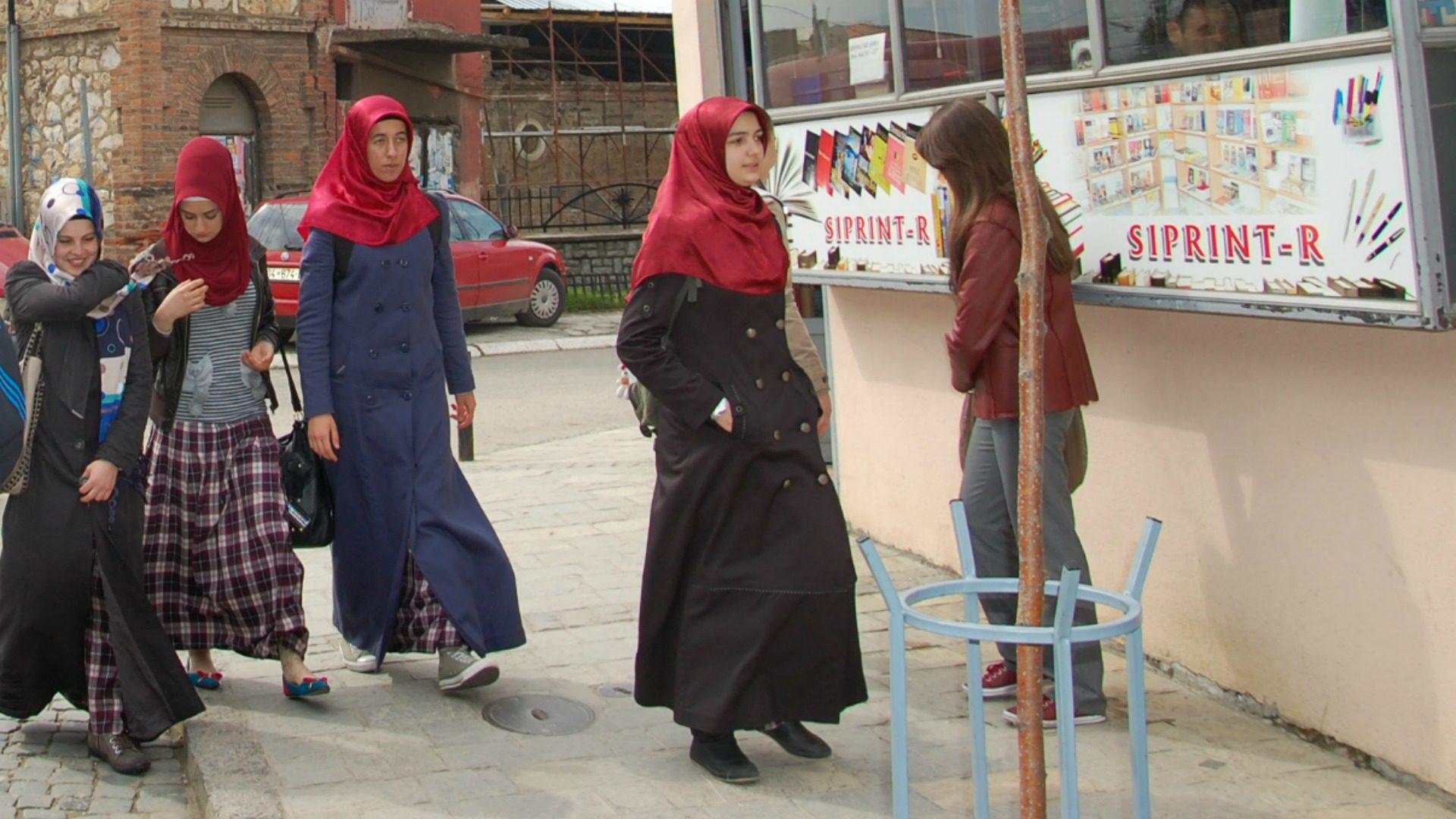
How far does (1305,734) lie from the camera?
465 centimetres

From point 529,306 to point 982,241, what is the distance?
16.4 metres

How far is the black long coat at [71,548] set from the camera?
4.83 m

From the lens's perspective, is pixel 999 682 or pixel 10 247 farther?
pixel 10 247

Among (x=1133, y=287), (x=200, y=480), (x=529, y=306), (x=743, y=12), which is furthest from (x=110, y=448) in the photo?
(x=529, y=306)

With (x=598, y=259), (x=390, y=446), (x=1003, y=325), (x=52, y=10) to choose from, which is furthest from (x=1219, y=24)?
(x=598, y=259)

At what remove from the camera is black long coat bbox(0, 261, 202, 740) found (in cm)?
483

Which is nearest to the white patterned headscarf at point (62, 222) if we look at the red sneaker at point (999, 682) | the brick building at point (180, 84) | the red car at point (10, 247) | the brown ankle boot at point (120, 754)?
the brown ankle boot at point (120, 754)

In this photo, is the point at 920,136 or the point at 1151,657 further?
the point at 1151,657

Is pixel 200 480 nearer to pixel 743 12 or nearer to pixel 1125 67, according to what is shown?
pixel 1125 67

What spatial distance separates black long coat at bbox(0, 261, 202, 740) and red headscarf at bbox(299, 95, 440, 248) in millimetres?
669

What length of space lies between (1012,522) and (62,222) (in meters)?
2.83

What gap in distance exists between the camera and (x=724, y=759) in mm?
4555

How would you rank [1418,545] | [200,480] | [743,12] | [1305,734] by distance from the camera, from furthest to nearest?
[743,12], [200,480], [1305,734], [1418,545]

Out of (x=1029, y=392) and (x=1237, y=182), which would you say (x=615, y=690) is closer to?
(x=1237, y=182)
